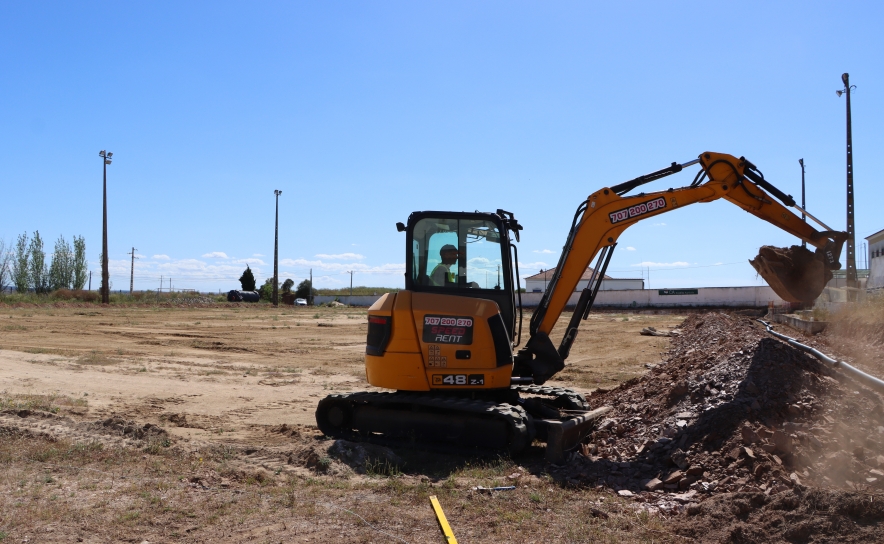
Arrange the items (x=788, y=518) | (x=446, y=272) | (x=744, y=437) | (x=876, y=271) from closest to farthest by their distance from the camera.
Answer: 1. (x=788, y=518)
2. (x=744, y=437)
3. (x=446, y=272)
4. (x=876, y=271)

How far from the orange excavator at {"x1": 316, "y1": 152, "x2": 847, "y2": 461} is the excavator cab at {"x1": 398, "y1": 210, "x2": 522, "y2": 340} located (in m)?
0.01

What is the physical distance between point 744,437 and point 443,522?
3166 millimetres

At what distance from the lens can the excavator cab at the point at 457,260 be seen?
336 inches

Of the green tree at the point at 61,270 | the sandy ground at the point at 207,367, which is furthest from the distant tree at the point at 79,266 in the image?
the sandy ground at the point at 207,367

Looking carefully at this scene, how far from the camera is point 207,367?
18.1m

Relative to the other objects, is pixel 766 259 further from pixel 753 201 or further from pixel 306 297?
pixel 306 297

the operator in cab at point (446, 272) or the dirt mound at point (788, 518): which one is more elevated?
the operator in cab at point (446, 272)

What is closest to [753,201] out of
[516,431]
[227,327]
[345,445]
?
[516,431]

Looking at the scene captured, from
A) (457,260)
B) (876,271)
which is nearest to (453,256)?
(457,260)

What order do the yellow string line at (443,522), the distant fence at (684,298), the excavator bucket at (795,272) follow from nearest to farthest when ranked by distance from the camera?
1. the yellow string line at (443,522)
2. the excavator bucket at (795,272)
3. the distant fence at (684,298)

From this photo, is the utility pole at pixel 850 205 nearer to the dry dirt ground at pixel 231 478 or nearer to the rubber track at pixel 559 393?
the dry dirt ground at pixel 231 478

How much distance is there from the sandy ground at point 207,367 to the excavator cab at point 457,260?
3.46m

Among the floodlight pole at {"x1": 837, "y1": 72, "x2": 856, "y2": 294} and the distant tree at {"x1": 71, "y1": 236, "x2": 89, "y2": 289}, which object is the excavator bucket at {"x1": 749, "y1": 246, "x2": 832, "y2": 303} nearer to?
the floodlight pole at {"x1": 837, "y1": 72, "x2": 856, "y2": 294}

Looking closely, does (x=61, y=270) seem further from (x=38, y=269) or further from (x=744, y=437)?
(x=744, y=437)
